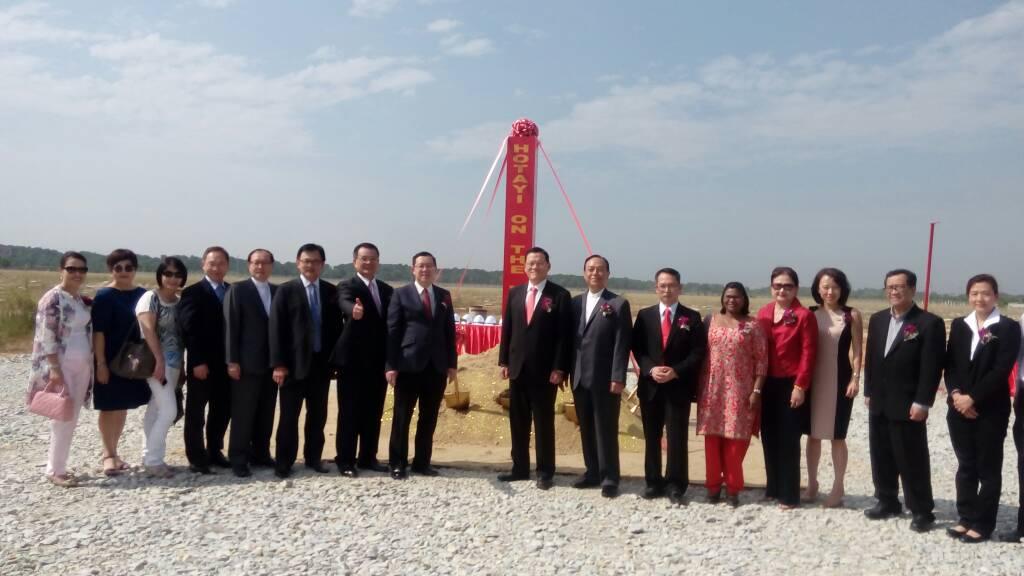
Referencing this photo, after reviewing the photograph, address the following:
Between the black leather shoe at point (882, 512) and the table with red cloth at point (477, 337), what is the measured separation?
26.4ft

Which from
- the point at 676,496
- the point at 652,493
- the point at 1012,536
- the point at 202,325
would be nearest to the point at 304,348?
the point at 202,325

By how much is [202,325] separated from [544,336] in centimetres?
250

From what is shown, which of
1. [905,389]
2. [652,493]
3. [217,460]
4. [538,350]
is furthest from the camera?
[217,460]

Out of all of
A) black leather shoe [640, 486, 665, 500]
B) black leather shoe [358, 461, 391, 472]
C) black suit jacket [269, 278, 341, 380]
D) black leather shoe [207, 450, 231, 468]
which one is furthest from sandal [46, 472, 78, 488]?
black leather shoe [640, 486, 665, 500]

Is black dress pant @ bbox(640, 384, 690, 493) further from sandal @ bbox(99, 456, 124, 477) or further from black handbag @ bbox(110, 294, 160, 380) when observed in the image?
sandal @ bbox(99, 456, 124, 477)

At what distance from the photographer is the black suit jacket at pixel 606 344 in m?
5.27

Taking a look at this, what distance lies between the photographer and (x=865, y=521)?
4.80m

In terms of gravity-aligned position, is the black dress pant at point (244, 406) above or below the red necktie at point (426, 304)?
below

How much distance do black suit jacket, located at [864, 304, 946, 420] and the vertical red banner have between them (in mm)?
4247

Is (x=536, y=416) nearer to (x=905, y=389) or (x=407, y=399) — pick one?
(x=407, y=399)

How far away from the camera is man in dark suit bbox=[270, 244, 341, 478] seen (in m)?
5.50

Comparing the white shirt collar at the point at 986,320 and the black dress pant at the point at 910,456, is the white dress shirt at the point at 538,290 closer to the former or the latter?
the black dress pant at the point at 910,456

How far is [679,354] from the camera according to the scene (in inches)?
202

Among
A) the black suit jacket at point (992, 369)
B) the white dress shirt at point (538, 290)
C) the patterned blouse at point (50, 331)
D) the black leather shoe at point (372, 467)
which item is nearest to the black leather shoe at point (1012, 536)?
the black suit jacket at point (992, 369)
